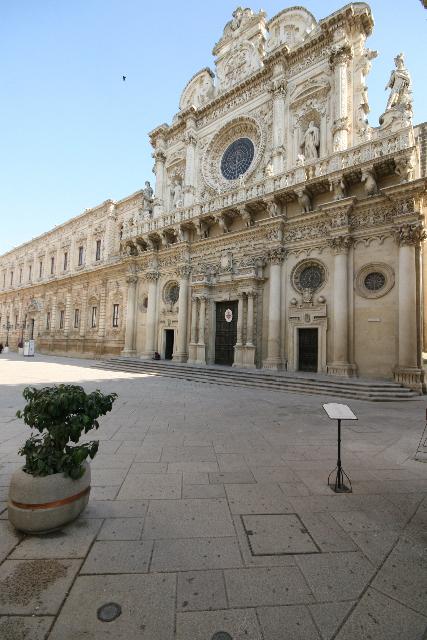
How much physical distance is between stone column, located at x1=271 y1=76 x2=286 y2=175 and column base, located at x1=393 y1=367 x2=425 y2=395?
1325 centimetres

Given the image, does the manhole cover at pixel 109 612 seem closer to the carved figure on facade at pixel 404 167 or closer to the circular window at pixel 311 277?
the circular window at pixel 311 277

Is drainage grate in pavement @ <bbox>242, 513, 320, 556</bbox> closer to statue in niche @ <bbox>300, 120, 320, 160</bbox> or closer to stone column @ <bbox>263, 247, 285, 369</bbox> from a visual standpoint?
stone column @ <bbox>263, 247, 285, 369</bbox>

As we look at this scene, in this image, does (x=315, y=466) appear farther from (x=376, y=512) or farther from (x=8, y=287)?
(x=8, y=287)

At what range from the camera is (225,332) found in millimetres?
18922

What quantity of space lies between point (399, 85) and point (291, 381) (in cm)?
1457

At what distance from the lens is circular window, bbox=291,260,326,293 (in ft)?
49.9

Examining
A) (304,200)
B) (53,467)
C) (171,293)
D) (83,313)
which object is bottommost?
(53,467)

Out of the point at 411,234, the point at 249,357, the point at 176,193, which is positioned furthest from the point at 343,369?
the point at 176,193

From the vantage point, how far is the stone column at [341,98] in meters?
15.8

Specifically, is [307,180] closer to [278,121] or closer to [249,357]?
[278,121]

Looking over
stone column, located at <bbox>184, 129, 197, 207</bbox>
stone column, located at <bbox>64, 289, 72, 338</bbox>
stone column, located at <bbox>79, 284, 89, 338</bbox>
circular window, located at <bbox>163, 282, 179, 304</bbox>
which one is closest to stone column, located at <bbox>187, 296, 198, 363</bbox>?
circular window, located at <bbox>163, 282, 179, 304</bbox>

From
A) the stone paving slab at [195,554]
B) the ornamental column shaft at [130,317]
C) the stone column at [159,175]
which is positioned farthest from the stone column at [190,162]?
the stone paving slab at [195,554]

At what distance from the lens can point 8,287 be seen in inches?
1754

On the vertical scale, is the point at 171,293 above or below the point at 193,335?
above
